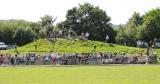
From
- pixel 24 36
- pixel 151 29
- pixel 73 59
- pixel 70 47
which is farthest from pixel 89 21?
pixel 73 59

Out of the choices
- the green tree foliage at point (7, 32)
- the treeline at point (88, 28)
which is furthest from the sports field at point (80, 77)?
the green tree foliage at point (7, 32)

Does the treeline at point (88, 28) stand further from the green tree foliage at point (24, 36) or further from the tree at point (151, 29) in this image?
the tree at point (151, 29)

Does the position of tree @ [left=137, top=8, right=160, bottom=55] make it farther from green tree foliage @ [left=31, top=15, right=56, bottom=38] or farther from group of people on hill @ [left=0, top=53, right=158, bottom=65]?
group of people on hill @ [left=0, top=53, right=158, bottom=65]

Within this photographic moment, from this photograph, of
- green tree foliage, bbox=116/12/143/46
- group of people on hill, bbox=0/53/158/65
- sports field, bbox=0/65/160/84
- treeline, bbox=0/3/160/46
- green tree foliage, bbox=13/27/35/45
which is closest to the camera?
sports field, bbox=0/65/160/84

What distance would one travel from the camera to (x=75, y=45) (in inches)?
3086

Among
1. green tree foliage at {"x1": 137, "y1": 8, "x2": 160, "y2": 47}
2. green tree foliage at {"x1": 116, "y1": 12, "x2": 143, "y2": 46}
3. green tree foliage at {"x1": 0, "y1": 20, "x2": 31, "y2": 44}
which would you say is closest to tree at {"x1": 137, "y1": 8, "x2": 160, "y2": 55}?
green tree foliage at {"x1": 137, "y1": 8, "x2": 160, "y2": 47}

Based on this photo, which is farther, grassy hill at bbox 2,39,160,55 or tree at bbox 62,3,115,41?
tree at bbox 62,3,115,41

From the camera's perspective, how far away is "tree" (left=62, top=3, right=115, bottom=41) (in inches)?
5005

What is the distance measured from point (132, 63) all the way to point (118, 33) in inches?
3027

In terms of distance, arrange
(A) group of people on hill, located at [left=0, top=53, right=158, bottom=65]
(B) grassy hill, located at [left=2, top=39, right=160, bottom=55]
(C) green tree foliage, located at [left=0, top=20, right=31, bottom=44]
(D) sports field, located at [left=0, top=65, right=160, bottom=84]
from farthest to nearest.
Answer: (C) green tree foliage, located at [left=0, top=20, right=31, bottom=44] → (B) grassy hill, located at [left=2, top=39, right=160, bottom=55] → (A) group of people on hill, located at [left=0, top=53, right=158, bottom=65] → (D) sports field, located at [left=0, top=65, right=160, bottom=84]

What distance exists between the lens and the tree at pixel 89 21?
417 ft

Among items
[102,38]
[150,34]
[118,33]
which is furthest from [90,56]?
[118,33]

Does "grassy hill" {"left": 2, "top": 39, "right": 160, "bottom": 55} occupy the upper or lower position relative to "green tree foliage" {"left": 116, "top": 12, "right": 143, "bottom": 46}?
lower

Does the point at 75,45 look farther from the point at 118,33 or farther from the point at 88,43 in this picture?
the point at 118,33
